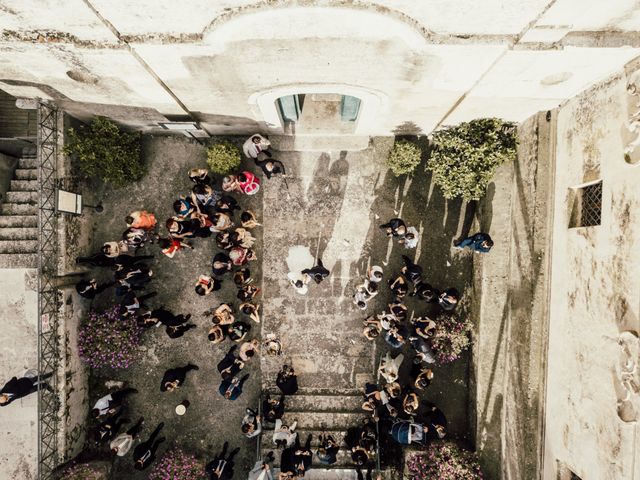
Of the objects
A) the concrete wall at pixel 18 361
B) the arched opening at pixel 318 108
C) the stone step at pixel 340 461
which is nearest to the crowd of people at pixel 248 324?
the stone step at pixel 340 461

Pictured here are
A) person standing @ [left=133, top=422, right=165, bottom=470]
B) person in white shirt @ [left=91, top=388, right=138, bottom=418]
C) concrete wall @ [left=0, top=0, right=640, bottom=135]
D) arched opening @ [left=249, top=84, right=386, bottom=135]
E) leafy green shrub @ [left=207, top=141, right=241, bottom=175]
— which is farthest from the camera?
leafy green shrub @ [left=207, top=141, right=241, bottom=175]

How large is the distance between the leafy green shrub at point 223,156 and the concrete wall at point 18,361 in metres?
5.12

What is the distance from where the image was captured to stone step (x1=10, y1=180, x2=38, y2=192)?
9.53 meters

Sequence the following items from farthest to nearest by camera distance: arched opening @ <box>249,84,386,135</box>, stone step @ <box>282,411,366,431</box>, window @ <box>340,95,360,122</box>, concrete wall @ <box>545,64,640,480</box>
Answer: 1. stone step @ <box>282,411,366,431</box>
2. window @ <box>340,95,360,122</box>
3. arched opening @ <box>249,84,386,135</box>
4. concrete wall @ <box>545,64,640,480</box>

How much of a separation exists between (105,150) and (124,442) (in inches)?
289

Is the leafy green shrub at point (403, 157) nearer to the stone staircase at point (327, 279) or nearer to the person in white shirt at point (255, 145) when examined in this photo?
the stone staircase at point (327, 279)

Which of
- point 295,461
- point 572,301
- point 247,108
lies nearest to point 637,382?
point 572,301

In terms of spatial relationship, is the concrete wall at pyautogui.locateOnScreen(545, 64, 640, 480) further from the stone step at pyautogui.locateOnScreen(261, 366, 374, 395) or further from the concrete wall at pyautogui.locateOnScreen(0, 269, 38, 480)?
the concrete wall at pyautogui.locateOnScreen(0, 269, 38, 480)

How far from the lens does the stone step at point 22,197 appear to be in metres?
9.45

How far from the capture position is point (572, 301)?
7.28 meters

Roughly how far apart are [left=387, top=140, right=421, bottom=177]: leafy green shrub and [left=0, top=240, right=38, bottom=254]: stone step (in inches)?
360

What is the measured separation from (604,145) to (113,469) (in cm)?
1379

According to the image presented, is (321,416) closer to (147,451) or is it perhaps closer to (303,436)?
(303,436)

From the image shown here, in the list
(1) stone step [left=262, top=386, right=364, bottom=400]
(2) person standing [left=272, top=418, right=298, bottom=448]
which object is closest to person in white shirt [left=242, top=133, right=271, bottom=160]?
(1) stone step [left=262, top=386, right=364, bottom=400]
